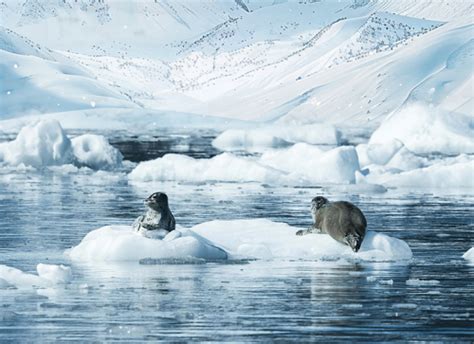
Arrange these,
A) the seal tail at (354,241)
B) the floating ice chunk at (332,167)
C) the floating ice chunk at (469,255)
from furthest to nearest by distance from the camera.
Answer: the floating ice chunk at (332,167), the floating ice chunk at (469,255), the seal tail at (354,241)

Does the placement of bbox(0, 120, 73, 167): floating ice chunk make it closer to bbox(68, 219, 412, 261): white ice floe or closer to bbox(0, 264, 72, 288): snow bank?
bbox(68, 219, 412, 261): white ice floe

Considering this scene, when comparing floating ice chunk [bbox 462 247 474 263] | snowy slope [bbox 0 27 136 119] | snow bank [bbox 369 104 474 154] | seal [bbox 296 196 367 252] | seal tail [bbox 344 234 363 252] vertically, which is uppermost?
snowy slope [bbox 0 27 136 119]

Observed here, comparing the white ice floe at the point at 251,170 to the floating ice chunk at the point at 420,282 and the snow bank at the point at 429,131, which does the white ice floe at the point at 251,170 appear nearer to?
the snow bank at the point at 429,131

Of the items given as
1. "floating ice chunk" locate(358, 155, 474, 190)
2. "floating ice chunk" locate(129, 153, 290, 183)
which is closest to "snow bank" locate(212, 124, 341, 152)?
"floating ice chunk" locate(129, 153, 290, 183)

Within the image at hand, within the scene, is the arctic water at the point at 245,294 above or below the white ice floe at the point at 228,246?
below

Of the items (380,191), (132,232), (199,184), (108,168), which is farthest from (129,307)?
(108,168)

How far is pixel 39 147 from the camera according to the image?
34719 millimetres

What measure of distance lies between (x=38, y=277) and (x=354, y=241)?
3.69m

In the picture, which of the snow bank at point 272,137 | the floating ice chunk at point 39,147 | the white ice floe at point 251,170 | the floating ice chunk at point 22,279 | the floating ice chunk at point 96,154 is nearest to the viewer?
the floating ice chunk at point 22,279

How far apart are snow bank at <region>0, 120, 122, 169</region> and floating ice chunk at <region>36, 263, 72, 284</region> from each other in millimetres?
21552

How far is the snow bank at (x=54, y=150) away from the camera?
3466 centimetres

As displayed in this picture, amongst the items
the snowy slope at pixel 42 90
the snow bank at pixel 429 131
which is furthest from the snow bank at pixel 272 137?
the snowy slope at pixel 42 90

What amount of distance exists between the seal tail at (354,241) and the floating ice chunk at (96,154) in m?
20.3

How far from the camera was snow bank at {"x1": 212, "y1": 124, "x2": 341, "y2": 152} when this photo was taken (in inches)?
2259
